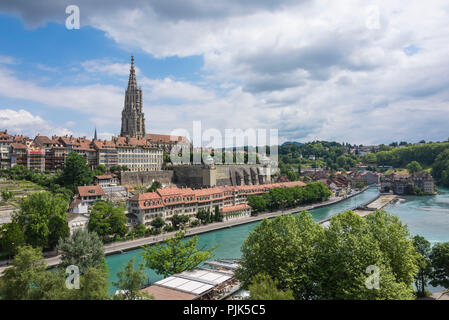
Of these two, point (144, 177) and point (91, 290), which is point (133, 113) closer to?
point (144, 177)

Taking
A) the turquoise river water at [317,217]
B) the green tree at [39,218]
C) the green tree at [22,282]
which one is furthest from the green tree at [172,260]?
the green tree at [39,218]

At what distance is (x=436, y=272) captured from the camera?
57.0 feet

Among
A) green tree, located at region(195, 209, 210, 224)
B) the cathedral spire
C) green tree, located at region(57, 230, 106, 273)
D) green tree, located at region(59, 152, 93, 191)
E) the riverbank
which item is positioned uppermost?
the cathedral spire

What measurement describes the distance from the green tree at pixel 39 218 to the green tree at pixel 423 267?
24.9 meters

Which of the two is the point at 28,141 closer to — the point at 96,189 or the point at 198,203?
the point at 96,189

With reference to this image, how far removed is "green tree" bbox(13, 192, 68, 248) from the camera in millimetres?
23469

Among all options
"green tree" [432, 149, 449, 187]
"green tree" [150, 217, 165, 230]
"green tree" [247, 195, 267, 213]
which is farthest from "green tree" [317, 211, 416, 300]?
Answer: "green tree" [432, 149, 449, 187]

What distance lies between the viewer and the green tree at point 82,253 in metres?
18.6

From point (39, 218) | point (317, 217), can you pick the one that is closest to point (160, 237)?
point (39, 218)

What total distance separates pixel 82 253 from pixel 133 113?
53.4 metres

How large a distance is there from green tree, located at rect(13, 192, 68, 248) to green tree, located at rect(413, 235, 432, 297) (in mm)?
24925

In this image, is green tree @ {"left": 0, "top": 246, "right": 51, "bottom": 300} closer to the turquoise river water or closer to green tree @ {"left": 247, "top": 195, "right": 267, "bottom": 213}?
the turquoise river water

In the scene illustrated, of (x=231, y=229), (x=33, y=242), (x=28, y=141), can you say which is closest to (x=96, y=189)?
(x=33, y=242)
